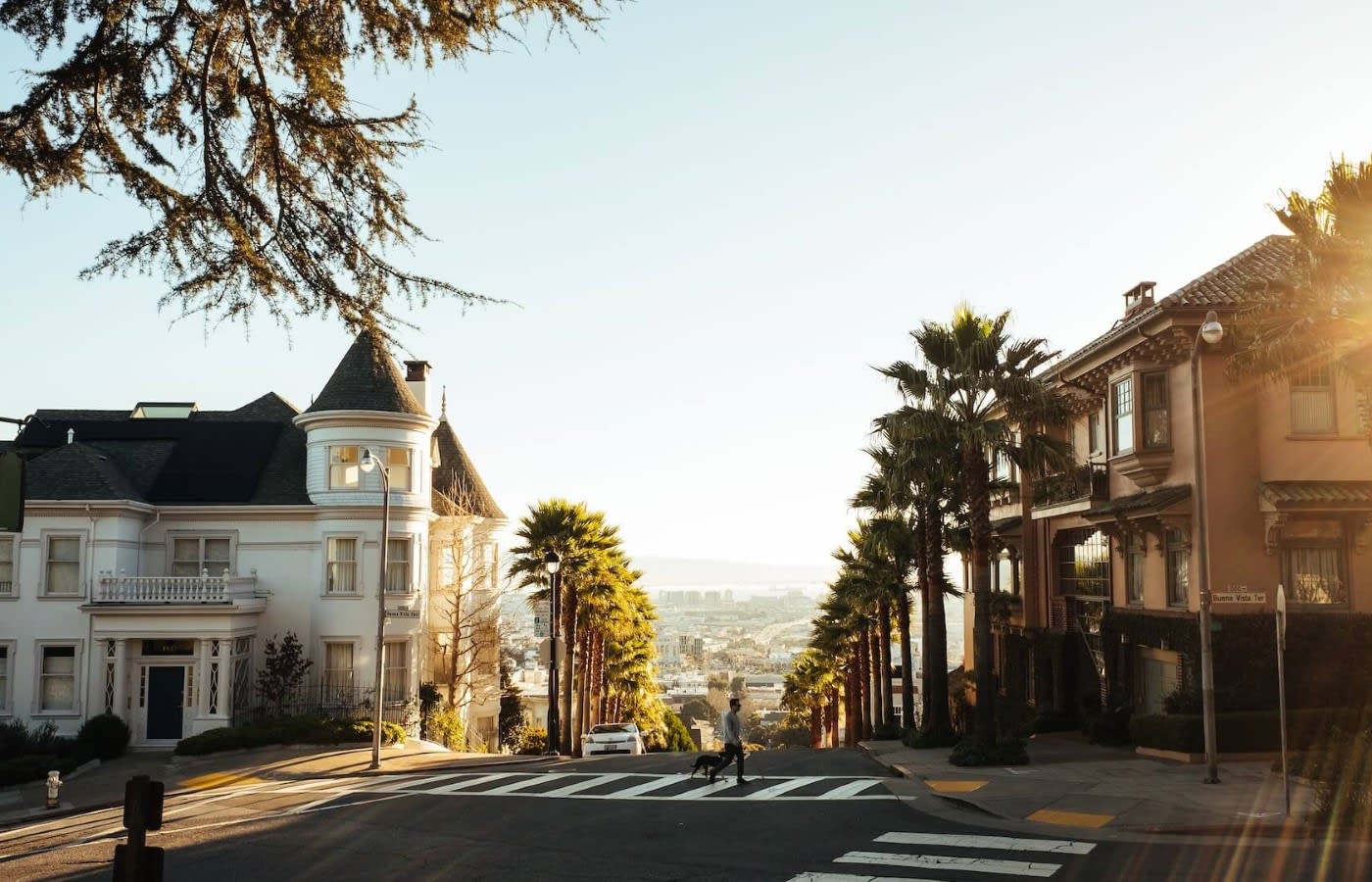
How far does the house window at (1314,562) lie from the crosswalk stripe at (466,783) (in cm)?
1834

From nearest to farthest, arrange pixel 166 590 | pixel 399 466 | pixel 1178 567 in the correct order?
pixel 1178 567, pixel 166 590, pixel 399 466

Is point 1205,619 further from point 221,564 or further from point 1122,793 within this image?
point 221,564

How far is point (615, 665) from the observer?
2344 inches

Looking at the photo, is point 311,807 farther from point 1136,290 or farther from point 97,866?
point 1136,290

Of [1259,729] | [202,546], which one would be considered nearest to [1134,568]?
[1259,729]

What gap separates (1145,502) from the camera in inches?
1029

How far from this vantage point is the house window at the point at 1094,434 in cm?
3161

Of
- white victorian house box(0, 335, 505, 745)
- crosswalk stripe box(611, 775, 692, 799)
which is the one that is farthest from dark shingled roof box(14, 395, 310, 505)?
crosswalk stripe box(611, 775, 692, 799)

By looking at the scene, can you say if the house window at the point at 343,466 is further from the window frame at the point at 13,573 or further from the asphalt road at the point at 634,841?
the asphalt road at the point at 634,841

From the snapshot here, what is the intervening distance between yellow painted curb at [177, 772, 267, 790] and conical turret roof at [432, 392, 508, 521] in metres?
15.8

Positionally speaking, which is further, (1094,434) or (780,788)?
(1094,434)

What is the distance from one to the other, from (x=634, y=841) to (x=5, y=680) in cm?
2756

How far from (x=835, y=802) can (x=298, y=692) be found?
72.4 ft

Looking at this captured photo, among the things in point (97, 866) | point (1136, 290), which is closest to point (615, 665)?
point (1136, 290)
